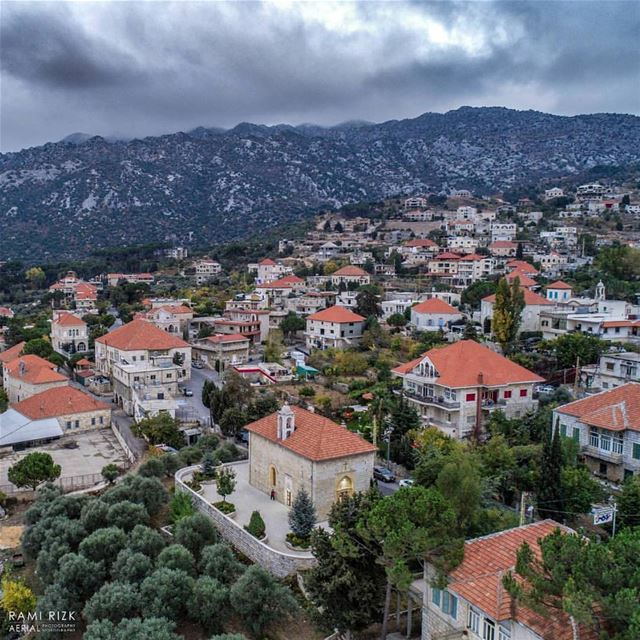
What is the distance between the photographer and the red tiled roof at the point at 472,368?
3712 cm

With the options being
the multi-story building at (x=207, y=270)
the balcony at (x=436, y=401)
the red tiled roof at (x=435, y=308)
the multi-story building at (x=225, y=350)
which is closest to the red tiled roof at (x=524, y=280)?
the red tiled roof at (x=435, y=308)

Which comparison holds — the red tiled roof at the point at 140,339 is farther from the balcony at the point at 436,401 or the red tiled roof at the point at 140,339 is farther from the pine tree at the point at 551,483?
the pine tree at the point at 551,483

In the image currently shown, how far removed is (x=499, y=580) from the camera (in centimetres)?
1588

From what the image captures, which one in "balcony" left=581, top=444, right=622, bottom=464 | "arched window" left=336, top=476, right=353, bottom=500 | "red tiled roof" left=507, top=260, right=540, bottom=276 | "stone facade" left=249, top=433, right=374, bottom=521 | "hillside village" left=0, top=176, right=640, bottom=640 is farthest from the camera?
"red tiled roof" left=507, top=260, right=540, bottom=276

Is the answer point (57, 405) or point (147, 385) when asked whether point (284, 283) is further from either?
point (57, 405)

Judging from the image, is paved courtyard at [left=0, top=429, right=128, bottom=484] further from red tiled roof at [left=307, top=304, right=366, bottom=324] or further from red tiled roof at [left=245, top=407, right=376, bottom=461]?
red tiled roof at [left=307, top=304, right=366, bottom=324]

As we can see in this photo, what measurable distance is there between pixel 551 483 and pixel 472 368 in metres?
13.3

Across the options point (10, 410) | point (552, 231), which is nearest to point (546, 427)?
point (10, 410)

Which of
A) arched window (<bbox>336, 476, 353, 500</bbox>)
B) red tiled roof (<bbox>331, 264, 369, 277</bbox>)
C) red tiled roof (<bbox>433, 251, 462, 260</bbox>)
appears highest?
red tiled roof (<bbox>433, 251, 462, 260</bbox>)

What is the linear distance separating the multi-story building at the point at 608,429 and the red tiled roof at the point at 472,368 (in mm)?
5550

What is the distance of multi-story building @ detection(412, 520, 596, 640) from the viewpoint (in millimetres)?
13852

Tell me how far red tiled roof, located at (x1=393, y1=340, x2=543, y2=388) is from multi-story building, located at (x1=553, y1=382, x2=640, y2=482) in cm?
555

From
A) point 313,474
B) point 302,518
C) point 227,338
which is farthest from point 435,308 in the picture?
point 302,518

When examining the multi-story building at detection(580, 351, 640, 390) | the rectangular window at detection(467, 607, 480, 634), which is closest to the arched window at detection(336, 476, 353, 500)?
the rectangular window at detection(467, 607, 480, 634)
